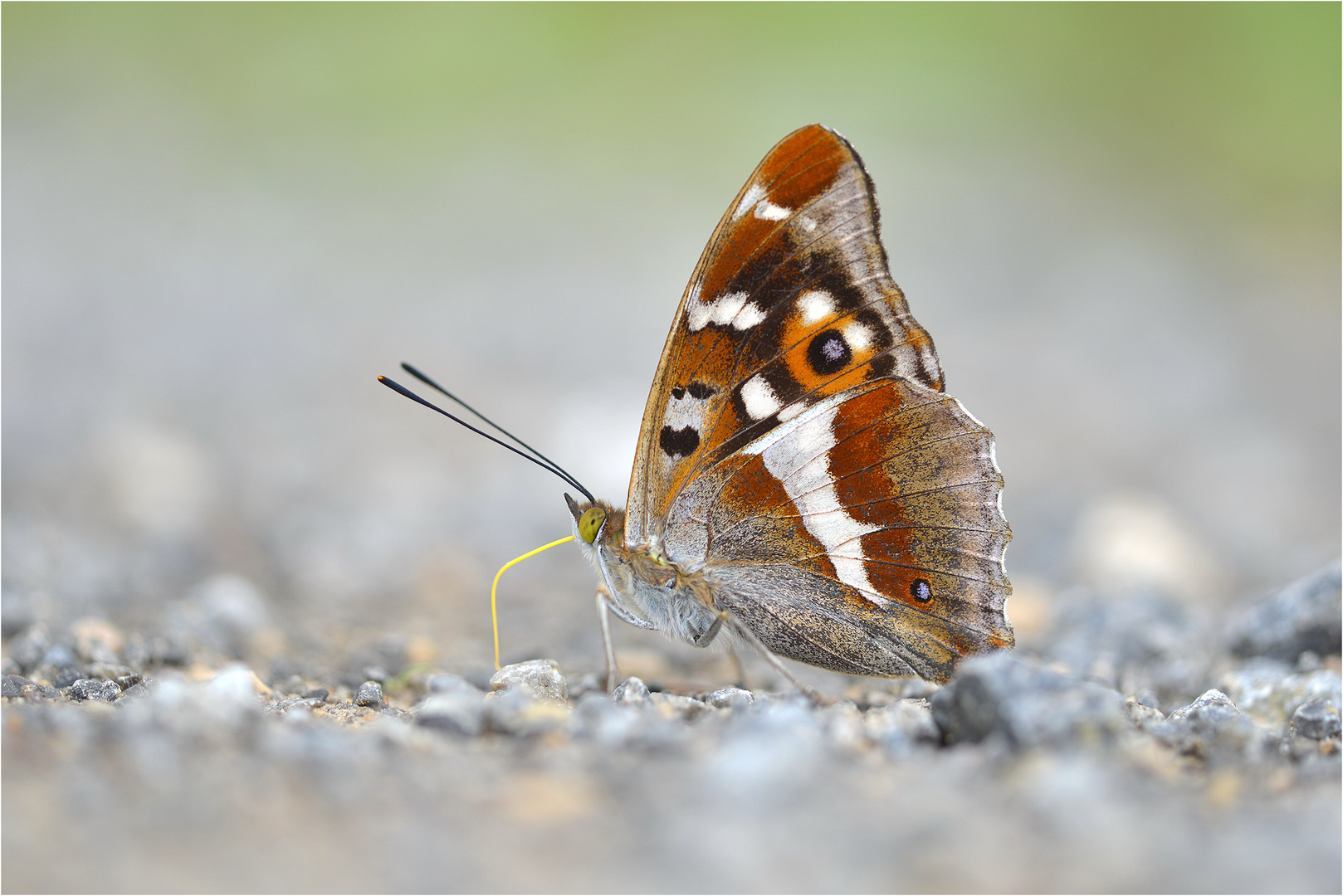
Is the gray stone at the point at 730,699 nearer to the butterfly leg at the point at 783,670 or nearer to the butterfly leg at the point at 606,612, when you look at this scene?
the butterfly leg at the point at 783,670

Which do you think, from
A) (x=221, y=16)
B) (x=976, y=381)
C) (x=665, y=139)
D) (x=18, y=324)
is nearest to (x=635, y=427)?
(x=976, y=381)

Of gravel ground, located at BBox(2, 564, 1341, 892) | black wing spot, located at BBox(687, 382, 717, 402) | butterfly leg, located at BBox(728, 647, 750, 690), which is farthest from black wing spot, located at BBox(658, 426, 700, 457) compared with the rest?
gravel ground, located at BBox(2, 564, 1341, 892)

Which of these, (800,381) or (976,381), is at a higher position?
(976,381)

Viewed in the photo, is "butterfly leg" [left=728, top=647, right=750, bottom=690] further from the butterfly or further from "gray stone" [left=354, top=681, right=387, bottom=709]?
"gray stone" [left=354, top=681, right=387, bottom=709]

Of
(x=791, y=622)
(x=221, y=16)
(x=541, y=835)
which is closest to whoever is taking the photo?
(x=541, y=835)

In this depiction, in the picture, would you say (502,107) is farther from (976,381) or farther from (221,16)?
(976,381)
